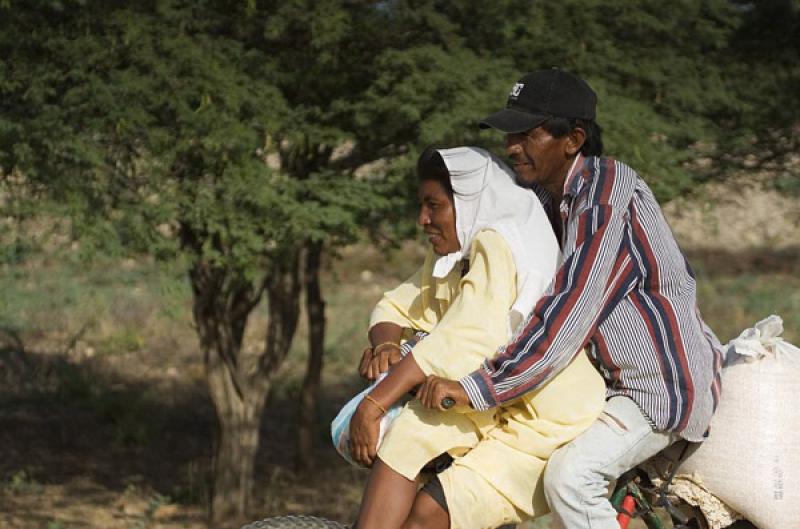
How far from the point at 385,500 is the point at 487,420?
13.9 inches

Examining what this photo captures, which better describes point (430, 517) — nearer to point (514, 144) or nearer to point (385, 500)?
point (385, 500)

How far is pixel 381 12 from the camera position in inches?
300

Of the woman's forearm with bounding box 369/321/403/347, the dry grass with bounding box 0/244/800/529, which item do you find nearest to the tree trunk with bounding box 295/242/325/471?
the dry grass with bounding box 0/244/800/529

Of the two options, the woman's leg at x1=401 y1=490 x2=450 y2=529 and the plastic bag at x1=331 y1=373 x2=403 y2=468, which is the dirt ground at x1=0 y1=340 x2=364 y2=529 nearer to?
the plastic bag at x1=331 y1=373 x2=403 y2=468

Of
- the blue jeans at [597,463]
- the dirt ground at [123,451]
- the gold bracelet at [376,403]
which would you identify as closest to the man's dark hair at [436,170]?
the gold bracelet at [376,403]

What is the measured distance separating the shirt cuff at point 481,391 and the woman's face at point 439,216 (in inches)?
16.1

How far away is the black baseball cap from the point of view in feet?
10.7

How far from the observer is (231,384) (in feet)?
28.6

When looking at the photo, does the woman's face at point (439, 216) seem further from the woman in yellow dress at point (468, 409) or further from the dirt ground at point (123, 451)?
the dirt ground at point (123, 451)

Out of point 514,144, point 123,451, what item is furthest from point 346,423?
point 123,451

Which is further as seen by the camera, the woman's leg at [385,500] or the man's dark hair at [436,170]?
the man's dark hair at [436,170]

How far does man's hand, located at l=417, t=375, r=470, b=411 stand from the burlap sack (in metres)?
0.76

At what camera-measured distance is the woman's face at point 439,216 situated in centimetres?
325

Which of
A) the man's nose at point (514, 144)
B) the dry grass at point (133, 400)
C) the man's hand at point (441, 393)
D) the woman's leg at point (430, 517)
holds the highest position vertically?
the man's nose at point (514, 144)
